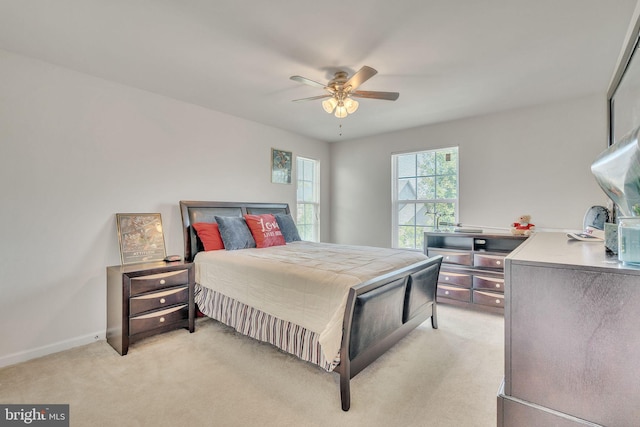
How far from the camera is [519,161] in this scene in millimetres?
3605

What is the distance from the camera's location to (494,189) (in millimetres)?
3801

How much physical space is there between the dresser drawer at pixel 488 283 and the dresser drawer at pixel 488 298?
0.06 metres

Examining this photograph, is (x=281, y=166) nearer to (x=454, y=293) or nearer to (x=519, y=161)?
(x=454, y=293)

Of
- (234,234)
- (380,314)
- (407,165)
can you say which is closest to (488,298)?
(380,314)

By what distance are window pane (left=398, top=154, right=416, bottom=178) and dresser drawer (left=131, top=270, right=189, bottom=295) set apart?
3477mm

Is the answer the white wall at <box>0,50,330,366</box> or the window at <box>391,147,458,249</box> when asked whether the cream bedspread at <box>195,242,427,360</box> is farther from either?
the window at <box>391,147,458,249</box>

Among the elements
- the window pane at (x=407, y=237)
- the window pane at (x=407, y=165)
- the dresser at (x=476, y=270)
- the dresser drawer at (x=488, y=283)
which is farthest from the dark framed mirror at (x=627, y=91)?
the window pane at (x=407, y=237)

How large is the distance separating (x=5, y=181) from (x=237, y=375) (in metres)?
2.41

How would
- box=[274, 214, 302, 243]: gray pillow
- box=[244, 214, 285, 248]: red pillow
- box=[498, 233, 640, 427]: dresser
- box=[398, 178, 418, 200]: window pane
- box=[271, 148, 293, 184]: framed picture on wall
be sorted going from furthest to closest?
box=[398, 178, 418, 200]: window pane < box=[271, 148, 293, 184]: framed picture on wall < box=[274, 214, 302, 243]: gray pillow < box=[244, 214, 285, 248]: red pillow < box=[498, 233, 640, 427]: dresser

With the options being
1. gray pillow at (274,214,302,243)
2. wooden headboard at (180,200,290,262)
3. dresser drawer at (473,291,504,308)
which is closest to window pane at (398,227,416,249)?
dresser drawer at (473,291,504,308)

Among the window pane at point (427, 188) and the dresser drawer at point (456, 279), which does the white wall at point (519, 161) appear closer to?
the window pane at point (427, 188)

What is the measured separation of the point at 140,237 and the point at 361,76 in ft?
8.66

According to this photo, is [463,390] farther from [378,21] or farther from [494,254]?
[378,21]

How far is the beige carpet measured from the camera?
1701mm
